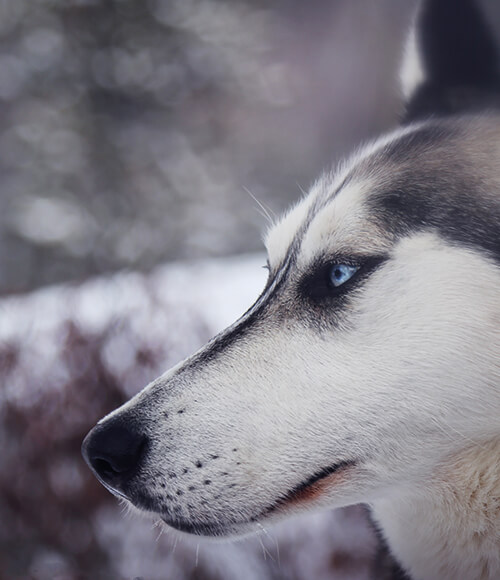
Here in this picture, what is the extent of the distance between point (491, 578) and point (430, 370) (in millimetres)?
253

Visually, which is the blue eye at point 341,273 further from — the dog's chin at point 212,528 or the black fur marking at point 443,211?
the dog's chin at point 212,528

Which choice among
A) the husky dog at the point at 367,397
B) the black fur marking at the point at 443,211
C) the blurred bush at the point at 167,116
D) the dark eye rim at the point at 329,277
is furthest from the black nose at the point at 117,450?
the blurred bush at the point at 167,116

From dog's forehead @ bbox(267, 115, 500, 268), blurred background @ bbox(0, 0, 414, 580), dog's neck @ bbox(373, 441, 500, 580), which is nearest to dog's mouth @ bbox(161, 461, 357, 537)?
dog's neck @ bbox(373, 441, 500, 580)

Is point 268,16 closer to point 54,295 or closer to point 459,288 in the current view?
point 459,288

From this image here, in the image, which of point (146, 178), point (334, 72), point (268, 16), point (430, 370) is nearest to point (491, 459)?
point (430, 370)

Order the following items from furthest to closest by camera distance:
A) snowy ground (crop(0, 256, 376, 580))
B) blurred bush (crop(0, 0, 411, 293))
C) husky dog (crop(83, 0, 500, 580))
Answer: snowy ground (crop(0, 256, 376, 580)) → blurred bush (crop(0, 0, 411, 293)) → husky dog (crop(83, 0, 500, 580))

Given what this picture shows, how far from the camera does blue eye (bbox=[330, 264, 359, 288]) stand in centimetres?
66

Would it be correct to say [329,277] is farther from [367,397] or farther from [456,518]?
[456,518]

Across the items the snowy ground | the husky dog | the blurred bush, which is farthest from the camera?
the snowy ground

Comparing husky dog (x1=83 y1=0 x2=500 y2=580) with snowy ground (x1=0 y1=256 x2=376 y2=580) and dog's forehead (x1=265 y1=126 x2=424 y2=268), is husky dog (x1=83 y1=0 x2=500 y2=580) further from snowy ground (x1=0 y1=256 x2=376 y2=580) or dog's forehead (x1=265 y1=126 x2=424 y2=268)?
snowy ground (x1=0 y1=256 x2=376 y2=580)

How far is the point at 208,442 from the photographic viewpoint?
62 centimetres

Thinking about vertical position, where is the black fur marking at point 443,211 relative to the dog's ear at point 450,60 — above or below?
below

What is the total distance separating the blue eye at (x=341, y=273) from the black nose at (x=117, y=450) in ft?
0.90

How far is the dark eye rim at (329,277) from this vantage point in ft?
2.11
